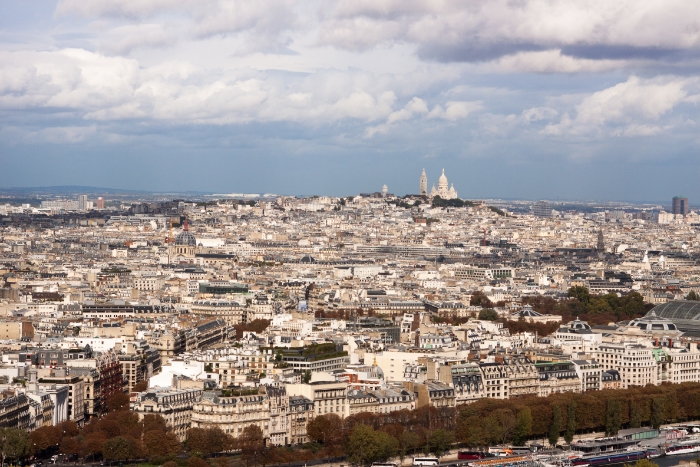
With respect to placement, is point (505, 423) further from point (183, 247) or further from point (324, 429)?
point (183, 247)

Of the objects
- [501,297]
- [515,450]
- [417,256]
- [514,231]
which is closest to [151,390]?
[515,450]

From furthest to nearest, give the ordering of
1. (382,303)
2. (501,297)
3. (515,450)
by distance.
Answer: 1. (501,297)
2. (382,303)
3. (515,450)

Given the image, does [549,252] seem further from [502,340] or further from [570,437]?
[570,437]

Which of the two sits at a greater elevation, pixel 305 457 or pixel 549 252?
pixel 549 252

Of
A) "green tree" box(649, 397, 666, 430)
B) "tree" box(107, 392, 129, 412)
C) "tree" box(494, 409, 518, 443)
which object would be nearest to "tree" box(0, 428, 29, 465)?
"tree" box(107, 392, 129, 412)

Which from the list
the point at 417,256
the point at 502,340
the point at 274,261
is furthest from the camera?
the point at 417,256

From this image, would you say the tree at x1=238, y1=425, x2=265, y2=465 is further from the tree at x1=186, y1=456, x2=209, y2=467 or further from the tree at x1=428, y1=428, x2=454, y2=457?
the tree at x1=428, y1=428, x2=454, y2=457

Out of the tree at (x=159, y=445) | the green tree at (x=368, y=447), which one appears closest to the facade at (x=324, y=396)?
the green tree at (x=368, y=447)
